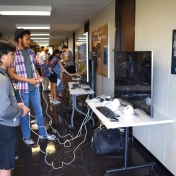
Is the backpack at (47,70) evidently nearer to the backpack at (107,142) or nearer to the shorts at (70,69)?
the shorts at (70,69)

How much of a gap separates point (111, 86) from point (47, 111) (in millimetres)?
1766

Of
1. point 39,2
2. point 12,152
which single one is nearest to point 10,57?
point 12,152

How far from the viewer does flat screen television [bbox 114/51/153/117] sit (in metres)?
2.09

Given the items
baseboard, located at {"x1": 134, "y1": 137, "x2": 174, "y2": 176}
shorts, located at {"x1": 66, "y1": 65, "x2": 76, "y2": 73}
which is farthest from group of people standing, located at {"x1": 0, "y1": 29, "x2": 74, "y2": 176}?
shorts, located at {"x1": 66, "y1": 65, "x2": 76, "y2": 73}

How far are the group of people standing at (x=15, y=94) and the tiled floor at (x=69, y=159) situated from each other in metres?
0.24

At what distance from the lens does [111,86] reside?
3.97 m

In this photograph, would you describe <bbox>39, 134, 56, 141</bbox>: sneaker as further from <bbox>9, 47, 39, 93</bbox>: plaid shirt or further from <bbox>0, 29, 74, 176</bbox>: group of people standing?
<bbox>9, 47, 39, 93</bbox>: plaid shirt

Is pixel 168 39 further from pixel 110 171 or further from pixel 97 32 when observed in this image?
pixel 97 32

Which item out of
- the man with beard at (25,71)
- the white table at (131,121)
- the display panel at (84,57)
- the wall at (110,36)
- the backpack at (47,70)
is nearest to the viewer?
the white table at (131,121)

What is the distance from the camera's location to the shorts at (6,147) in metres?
1.69

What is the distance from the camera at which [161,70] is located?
Answer: 2.31 m

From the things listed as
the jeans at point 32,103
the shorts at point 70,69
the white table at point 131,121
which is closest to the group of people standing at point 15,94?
the jeans at point 32,103

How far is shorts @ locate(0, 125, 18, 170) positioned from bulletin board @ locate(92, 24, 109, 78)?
2667mm

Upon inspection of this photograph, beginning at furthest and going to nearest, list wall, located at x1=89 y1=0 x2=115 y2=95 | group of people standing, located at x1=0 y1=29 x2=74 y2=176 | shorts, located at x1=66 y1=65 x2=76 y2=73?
shorts, located at x1=66 y1=65 x2=76 y2=73 < wall, located at x1=89 y1=0 x2=115 y2=95 < group of people standing, located at x1=0 y1=29 x2=74 y2=176
